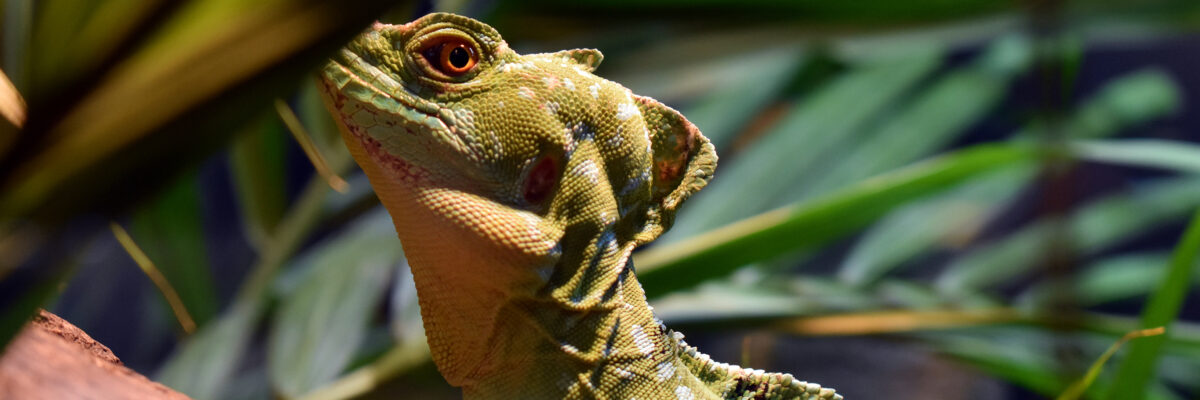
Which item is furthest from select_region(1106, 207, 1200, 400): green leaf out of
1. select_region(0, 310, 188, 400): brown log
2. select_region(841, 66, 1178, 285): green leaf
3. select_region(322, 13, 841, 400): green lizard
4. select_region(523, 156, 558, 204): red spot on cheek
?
select_region(0, 310, 188, 400): brown log

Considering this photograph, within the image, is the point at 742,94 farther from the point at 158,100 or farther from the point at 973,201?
the point at 158,100

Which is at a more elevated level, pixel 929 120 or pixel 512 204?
pixel 929 120

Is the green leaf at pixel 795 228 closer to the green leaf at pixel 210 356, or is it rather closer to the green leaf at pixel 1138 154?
the green leaf at pixel 1138 154

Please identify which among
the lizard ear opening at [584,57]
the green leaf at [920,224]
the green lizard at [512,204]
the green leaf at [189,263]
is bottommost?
the green leaf at [189,263]

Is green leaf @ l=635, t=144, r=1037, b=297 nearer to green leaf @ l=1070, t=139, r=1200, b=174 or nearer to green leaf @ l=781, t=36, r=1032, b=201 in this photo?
green leaf @ l=1070, t=139, r=1200, b=174

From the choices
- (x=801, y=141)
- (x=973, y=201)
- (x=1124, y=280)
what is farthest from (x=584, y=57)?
(x=1124, y=280)

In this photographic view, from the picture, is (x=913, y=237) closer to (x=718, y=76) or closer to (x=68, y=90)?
(x=718, y=76)

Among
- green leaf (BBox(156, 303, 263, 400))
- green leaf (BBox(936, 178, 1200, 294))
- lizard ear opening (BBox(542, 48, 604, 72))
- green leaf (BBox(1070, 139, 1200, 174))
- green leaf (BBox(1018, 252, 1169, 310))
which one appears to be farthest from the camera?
green leaf (BBox(1018, 252, 1169, 310))

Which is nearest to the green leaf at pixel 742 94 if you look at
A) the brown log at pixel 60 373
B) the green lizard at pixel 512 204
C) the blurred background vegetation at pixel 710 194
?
the blurred background vegetation at pixel 710 194
